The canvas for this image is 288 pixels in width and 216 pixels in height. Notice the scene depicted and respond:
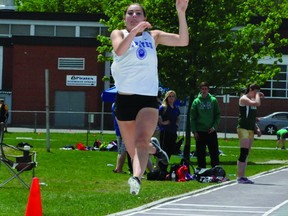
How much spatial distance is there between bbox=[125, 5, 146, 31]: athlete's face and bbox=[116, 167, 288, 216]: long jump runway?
11.9 feet

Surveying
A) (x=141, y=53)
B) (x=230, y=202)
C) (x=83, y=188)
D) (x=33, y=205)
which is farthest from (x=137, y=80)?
(x=83, y=188)

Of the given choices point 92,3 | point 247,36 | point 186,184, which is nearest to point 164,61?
point 247,36

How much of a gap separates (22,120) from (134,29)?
47.9 metres

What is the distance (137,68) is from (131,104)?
0.38m

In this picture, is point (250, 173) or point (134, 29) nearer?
point (134, 29)

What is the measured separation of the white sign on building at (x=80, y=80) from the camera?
60812 mm

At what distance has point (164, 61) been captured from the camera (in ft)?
92.7

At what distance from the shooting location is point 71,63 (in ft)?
201

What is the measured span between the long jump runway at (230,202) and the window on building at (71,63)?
43.3 meters

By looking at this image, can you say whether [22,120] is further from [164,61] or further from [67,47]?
[164,61]

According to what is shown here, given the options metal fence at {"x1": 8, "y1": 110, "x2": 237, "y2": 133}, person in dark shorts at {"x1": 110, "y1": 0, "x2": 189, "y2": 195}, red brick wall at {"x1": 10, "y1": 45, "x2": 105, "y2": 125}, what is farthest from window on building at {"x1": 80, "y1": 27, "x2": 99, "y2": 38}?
person in dark shorts at {"x1": 110, "y1": 0, "x2": 189, "y2": 195}

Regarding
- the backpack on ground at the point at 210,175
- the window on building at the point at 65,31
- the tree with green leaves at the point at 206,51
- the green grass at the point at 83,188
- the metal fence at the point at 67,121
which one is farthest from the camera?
the window on building at the point at 65,31

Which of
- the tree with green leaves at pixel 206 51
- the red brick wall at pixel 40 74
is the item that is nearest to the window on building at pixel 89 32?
the red brick wall at pixel 40 74

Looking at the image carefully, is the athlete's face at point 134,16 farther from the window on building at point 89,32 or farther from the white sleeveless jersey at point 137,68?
the window on building at point 89,32
